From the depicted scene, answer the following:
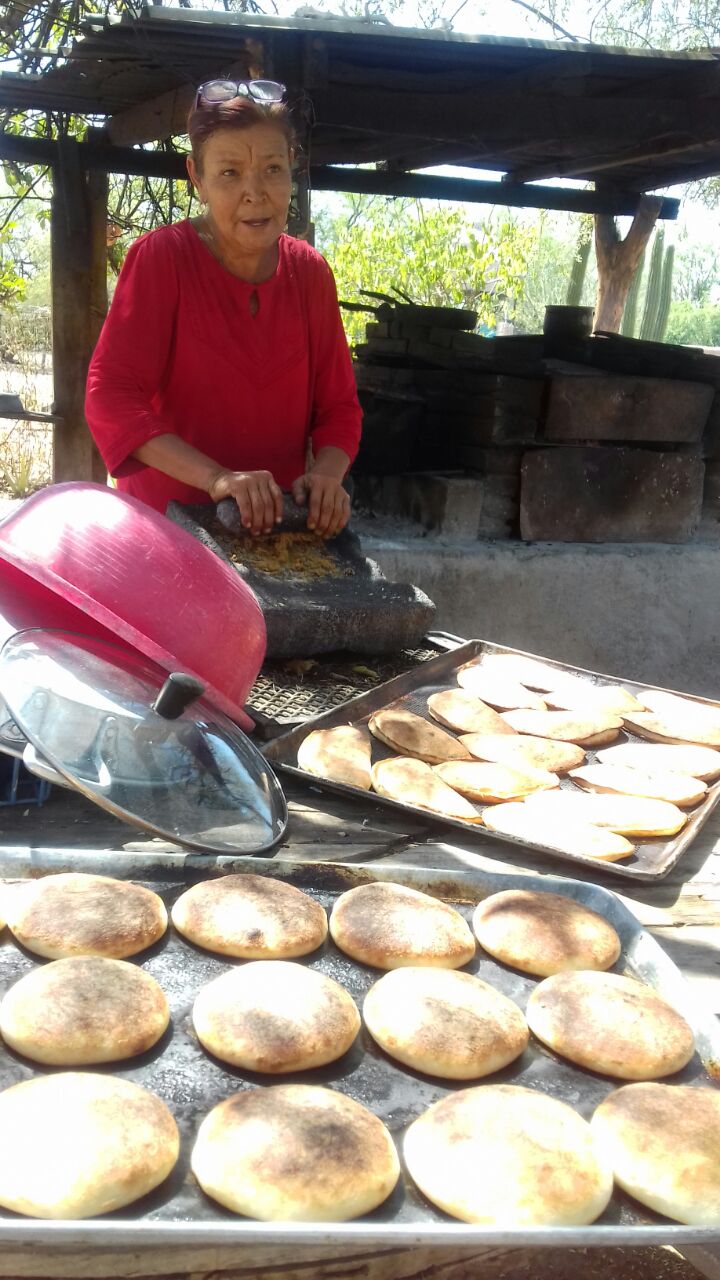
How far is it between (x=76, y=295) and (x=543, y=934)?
15.8 ft

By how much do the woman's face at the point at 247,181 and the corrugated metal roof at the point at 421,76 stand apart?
2.66 feet

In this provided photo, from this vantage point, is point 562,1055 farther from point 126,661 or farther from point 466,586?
point 466,586

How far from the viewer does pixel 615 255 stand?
7164 mm

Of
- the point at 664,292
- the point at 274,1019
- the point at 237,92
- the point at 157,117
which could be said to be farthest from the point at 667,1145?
the point at 664,292

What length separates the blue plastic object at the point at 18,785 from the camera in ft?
5.14

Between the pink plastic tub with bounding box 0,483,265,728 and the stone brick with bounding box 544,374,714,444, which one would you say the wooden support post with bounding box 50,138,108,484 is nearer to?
the stone brick with bounding box 544,374,714,444

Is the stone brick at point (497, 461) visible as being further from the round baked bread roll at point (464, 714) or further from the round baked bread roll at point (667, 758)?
the round baked bread roll at point (667, 758)

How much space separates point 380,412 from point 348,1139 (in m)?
3.72

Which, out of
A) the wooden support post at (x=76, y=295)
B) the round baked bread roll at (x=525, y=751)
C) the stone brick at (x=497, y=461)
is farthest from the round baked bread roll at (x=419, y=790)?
the wooden support post at (x=76, y=295)

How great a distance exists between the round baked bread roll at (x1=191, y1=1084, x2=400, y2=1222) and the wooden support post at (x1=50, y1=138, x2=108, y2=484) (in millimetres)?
4828

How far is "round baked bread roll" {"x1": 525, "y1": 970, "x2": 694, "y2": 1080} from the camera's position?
107cm

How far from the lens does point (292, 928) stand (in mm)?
1236

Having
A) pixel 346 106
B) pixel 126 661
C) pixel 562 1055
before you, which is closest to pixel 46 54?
pixel 346 106

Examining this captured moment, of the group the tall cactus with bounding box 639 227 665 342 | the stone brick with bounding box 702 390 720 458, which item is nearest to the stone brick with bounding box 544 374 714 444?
the stone brick with bounding box 702 390 720 458
